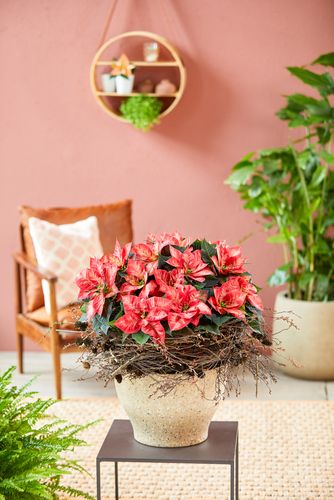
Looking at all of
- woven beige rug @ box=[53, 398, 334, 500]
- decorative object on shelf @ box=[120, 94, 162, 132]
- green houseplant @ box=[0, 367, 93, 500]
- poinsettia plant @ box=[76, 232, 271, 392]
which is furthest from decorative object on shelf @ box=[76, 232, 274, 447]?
decorative object on shelf @ box=[120, 94, 162, 132]

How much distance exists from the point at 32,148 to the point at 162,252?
3027 millimetres

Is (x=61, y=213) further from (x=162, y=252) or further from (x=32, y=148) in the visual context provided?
(x=162, y=252)

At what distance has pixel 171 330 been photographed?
1.94 metres

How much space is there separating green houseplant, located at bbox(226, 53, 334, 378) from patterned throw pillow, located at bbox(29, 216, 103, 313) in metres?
0.84

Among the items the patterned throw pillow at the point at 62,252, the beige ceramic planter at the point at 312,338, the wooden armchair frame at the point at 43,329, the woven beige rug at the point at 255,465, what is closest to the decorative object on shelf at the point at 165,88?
the patterned throw pillow at the point at 62,252

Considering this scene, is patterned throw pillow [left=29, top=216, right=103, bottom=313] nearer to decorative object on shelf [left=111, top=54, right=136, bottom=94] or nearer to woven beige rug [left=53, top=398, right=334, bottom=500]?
woven beige rug [left=53, top=398, right=334, bottom=500]

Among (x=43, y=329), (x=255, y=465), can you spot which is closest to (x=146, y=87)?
(x=43, y=329)

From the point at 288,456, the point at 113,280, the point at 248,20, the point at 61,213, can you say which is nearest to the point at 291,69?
the point at 248,20

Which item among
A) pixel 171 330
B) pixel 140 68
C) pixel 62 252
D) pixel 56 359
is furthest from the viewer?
pixel 140 68

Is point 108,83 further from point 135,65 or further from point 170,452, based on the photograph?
point 170,452

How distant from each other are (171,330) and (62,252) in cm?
244

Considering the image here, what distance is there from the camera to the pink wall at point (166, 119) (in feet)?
15.6

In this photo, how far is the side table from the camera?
2038mm

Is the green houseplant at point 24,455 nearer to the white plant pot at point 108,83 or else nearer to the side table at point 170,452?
the side table at point 170,452
